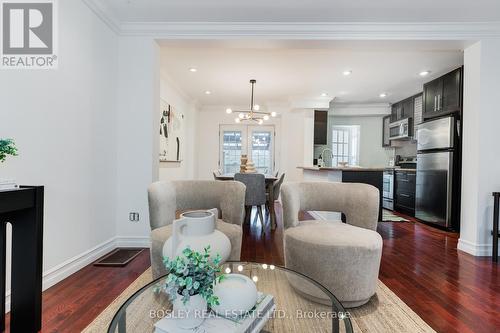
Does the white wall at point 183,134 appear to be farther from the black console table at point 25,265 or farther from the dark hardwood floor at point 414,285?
the black console table at point 25,265

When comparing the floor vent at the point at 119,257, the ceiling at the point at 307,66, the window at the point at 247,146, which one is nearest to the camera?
the floor vent at the point at 119,257

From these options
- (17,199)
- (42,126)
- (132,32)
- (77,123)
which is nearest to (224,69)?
(132,32)

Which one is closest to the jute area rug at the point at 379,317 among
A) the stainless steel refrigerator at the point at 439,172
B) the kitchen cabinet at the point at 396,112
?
the stainless steel refrigerator at the point at 439,172

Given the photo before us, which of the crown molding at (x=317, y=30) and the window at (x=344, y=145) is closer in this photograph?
the crown molding at (x=317, y=30)

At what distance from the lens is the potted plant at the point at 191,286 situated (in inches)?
33.5

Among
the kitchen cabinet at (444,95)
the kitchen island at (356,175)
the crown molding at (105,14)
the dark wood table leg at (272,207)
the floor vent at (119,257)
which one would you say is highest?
the crown molding at (105,14)

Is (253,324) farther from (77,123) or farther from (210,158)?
(210,158)

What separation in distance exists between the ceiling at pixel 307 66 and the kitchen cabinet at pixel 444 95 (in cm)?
17

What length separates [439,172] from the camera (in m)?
3.98

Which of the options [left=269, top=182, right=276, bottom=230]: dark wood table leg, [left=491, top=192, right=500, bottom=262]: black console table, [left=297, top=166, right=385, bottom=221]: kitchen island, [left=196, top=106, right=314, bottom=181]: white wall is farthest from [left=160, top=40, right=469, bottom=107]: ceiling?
[left=269, top=182, right=276, bottom=230]: dark wood table leg

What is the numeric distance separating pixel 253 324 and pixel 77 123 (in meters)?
2.19

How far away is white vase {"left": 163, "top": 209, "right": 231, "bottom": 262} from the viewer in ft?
4.15

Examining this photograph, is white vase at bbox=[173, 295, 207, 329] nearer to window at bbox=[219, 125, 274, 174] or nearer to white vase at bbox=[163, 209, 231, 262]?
white vase at bbox=[163, 209, 231, 262]

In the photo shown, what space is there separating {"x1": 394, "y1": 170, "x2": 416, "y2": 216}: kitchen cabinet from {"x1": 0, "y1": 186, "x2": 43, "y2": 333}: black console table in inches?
210
